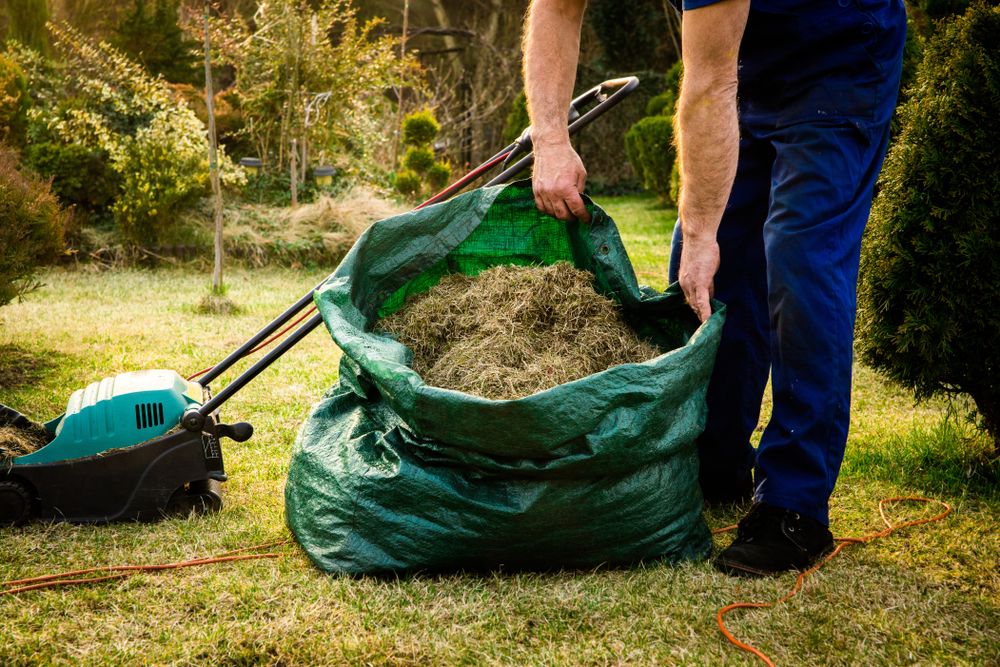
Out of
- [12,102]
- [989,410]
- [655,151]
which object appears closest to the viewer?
[989,410]

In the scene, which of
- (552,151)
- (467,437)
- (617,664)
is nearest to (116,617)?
(467,437)

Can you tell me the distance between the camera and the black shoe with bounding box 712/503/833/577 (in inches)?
79.4

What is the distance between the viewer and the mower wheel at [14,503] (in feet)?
7.20

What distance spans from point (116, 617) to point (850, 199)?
1.87m

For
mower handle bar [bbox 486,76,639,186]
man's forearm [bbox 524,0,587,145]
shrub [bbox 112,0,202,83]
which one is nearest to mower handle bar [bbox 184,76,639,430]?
mower handle bar [bbox 486,76,639,186]

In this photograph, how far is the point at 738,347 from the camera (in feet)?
7.97

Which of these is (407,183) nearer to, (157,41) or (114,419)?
(157,41)

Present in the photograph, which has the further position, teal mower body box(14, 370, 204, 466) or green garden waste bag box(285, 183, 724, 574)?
teal mower body box(14, 370, 204, 466)

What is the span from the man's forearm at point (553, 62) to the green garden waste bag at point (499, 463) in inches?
10.8

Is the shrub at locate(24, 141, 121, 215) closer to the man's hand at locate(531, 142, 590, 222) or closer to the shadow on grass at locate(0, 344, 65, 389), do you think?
the shadow on grass at locate(0, 344, 65, 389)

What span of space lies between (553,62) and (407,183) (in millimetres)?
7188

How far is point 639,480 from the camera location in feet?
6.34

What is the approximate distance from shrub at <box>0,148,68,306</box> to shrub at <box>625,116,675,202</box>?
7406 mm

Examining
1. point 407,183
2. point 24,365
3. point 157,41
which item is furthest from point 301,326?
point 157,41
